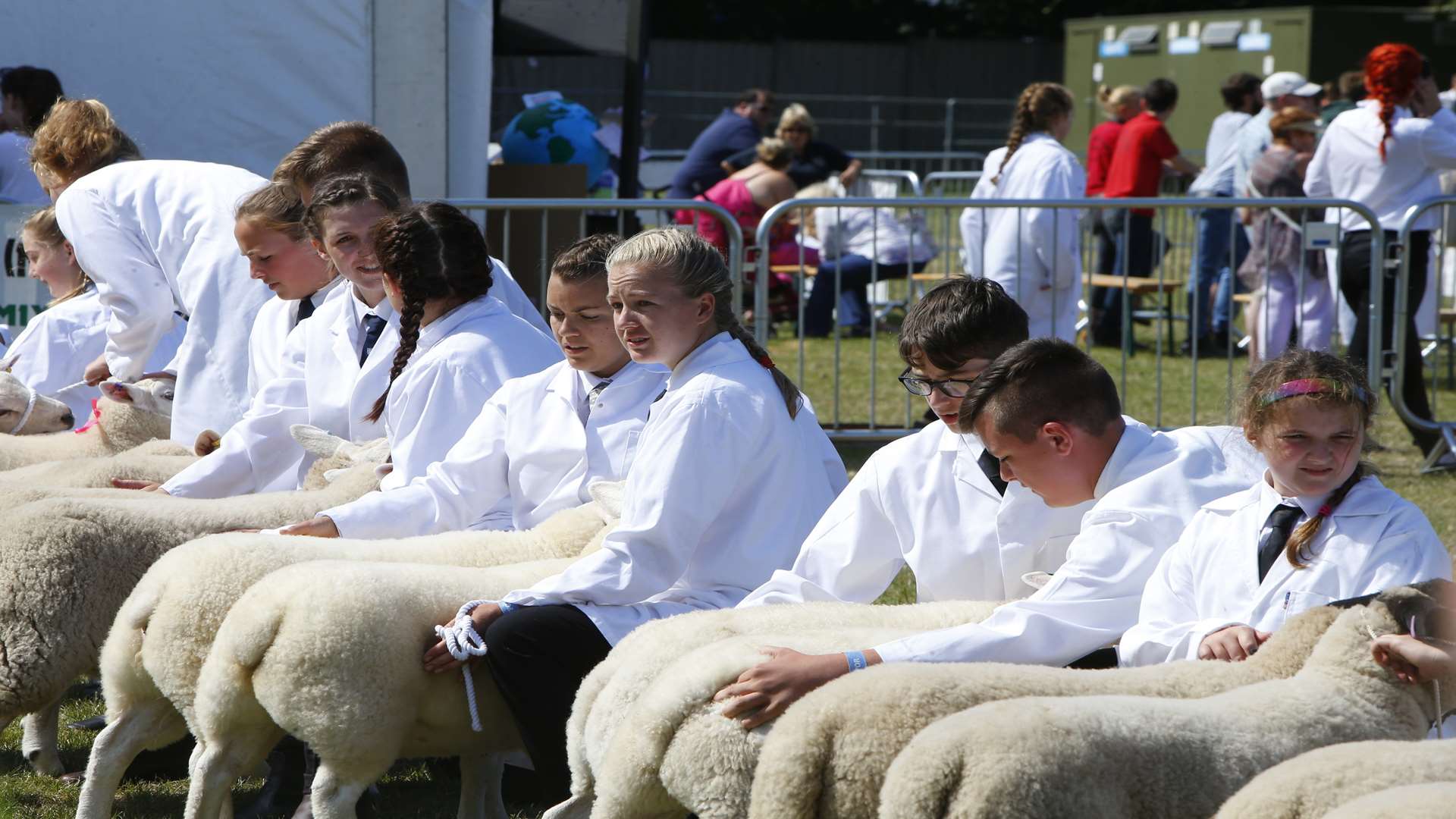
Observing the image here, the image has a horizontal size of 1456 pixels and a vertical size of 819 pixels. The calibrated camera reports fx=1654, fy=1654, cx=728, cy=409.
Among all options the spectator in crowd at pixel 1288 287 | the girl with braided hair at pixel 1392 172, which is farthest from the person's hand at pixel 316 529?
the girl with braided hair at pixel 1392 172

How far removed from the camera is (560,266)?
3.90 meters

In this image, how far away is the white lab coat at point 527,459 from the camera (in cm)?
391

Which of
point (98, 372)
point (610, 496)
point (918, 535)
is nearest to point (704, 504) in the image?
point (610, 496)

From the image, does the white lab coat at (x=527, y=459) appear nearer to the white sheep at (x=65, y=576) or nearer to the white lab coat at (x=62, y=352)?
the white sheep at (x=65, y=576)

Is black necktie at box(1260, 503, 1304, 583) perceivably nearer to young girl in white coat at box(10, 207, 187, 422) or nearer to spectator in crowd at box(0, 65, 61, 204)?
young girl in white coat at box(10, 207, 187, 422)

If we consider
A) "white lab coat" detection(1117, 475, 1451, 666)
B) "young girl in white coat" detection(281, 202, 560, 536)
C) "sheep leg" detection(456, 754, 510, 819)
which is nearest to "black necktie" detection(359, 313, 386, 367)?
"young girl in white coat" detection(281, 202, 560, 536)

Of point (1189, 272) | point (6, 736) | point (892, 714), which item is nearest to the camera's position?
point (892, 714)

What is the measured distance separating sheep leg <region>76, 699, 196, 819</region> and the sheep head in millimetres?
2446

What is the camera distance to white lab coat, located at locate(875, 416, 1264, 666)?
2846mm

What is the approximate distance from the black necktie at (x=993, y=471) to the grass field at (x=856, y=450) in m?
0.48

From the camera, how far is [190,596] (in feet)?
11.0

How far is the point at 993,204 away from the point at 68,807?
16.3 feet

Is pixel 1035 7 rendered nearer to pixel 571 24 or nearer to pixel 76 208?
pixel 571 24

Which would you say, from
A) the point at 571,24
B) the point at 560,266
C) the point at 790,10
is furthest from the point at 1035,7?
the point at 560,266
